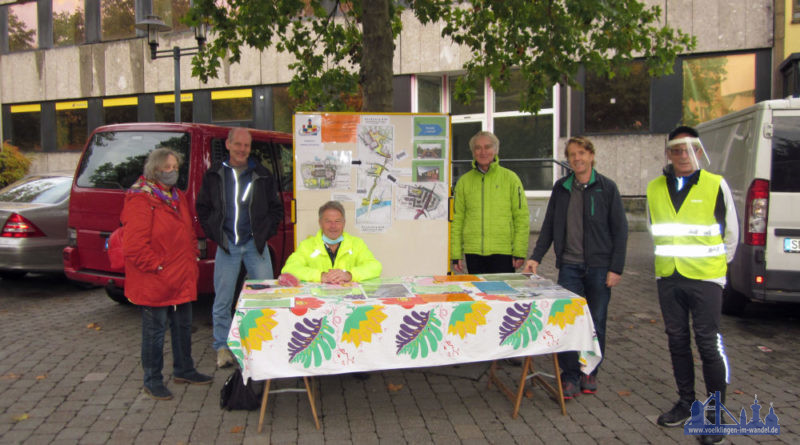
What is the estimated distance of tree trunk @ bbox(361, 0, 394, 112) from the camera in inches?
248

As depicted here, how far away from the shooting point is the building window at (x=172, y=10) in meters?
A: 17.9

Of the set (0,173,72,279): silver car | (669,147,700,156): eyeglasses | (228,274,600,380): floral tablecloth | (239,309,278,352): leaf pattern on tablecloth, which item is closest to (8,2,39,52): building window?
(0,173,72,279): silver car

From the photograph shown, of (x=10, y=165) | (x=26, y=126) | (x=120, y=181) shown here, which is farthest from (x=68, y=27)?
(x=120, y=181)

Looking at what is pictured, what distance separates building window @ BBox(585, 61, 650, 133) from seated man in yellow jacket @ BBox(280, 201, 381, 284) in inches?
413

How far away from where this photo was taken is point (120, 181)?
20.9 feet

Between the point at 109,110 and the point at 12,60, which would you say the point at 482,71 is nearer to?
the point at 109,110

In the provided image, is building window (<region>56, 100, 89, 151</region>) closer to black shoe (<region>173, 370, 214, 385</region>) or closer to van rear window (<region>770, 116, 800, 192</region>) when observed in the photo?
black shoe (<region>173, 370, 214, 385</region>)

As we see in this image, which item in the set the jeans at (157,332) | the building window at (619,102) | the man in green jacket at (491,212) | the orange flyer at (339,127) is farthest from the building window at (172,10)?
the jeans at (157,332)

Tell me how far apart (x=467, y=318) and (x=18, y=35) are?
21.2 m

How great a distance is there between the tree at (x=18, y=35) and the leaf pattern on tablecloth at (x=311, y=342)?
2013 cm

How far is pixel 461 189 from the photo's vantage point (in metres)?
5.34

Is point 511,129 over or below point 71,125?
below

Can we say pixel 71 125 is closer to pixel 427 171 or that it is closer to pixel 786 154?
pixel 427 171

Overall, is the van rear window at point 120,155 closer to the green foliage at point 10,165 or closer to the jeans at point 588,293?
the jeans at point 588,293
